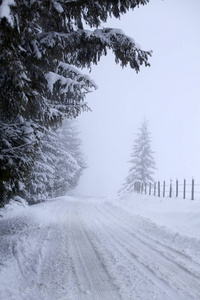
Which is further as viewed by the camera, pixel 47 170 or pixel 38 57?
pixel 47 170

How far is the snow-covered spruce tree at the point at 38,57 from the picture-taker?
3.44 metres

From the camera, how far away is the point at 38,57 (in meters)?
4.14

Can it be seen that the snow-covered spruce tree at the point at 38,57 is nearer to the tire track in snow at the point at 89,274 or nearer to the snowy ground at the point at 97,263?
the snowy ground at the point at 97,263

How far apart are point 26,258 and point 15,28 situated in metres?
4.62

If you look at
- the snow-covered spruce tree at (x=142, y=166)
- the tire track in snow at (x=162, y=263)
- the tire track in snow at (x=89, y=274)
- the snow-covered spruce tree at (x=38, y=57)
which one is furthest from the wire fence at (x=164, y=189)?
the snow-covered spruce tree at (x=38, y=57)

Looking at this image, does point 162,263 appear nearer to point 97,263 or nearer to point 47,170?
point 97,263

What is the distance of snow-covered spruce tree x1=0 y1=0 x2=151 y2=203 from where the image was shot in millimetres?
3443

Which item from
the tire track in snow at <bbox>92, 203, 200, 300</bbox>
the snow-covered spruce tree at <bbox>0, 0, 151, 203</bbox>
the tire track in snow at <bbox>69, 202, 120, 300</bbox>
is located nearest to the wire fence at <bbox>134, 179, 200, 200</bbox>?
the tire track in snow at <bbox>92, 203, 200, 300</bbox>

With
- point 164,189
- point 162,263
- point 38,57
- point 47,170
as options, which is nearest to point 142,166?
point 164,189

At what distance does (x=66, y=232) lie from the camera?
7730mm

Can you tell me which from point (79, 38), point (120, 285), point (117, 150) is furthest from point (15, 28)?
point (117, 150)

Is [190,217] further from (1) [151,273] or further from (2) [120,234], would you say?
(1) [151,273]

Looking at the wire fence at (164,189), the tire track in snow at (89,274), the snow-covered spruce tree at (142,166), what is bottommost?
the tire track in snow at (89,274)

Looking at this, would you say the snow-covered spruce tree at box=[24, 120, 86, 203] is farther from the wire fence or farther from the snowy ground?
the wire fence
